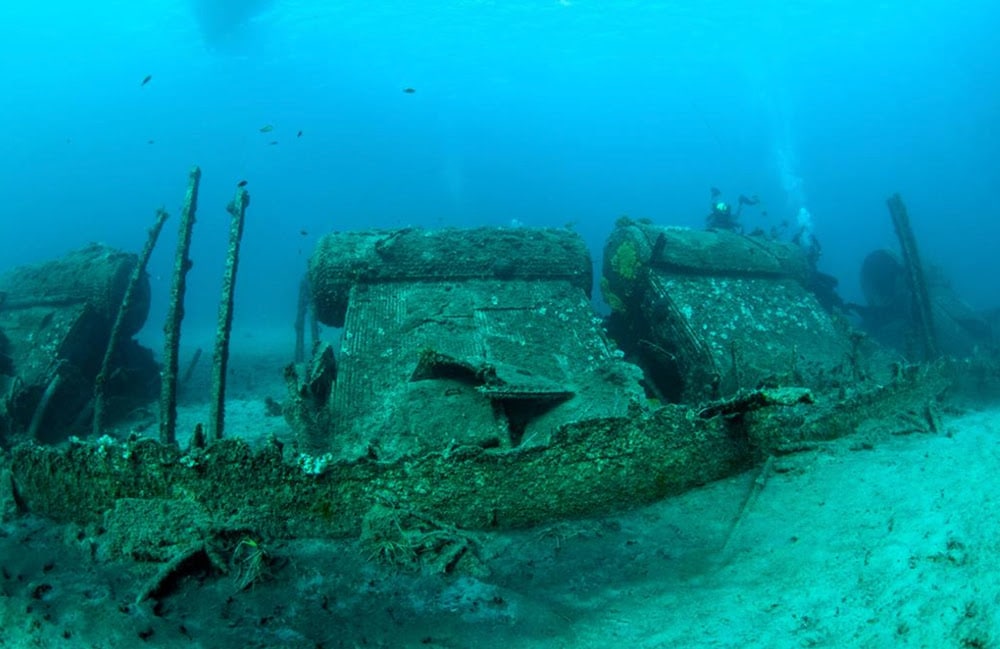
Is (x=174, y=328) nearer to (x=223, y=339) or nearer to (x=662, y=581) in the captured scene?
(x=223, y=339)

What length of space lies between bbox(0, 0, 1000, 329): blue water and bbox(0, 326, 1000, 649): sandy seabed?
4019 centimetres

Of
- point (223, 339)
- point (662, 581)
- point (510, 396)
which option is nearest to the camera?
point (662, 581)

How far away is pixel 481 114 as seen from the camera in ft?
417

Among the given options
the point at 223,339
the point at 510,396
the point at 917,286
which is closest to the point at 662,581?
the point at 510,396

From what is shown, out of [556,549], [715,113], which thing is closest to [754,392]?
[556,549]

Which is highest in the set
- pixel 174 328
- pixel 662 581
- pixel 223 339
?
pixel 662 581

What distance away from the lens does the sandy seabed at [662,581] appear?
224 centimetres

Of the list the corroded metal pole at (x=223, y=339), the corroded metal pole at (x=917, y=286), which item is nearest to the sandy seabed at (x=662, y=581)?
the corroded metal pole at (x=223, y=339)

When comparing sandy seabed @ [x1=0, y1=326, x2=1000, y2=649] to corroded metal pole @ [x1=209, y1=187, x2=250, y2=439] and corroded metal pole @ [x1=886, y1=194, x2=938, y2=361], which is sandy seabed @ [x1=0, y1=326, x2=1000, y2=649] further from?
corroded metal pole @ [x1=886, y1=194, x2=938, y2=361]

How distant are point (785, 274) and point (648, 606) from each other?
8.16m

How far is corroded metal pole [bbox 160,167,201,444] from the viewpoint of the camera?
19.4 feet

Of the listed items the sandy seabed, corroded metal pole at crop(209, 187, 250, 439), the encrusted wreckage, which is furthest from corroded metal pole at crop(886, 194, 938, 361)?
corroded metal pole at crop(209, 187, 250, 439)

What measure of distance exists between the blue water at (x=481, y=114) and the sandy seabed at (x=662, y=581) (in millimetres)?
40185

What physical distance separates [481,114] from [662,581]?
134564 mm
